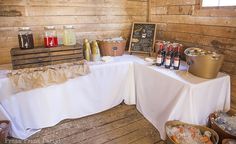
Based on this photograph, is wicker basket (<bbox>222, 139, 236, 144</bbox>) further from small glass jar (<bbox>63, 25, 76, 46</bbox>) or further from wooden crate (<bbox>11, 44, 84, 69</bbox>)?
small glass jar (<bbox>63, 25, 76, 46</bbox>)

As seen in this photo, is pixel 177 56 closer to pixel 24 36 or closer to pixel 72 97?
pixel 72 97

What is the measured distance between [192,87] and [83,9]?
61.9 inches

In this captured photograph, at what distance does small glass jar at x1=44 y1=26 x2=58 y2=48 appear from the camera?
Result: 6.27ft

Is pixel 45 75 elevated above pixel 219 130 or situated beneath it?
elevated above

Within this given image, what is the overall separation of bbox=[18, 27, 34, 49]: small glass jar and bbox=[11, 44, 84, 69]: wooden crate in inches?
2.6

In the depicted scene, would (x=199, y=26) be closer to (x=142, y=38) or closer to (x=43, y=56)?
(x=142, y=38)

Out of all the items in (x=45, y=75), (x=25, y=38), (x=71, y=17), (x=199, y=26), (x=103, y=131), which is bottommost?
(x=103, y=131)

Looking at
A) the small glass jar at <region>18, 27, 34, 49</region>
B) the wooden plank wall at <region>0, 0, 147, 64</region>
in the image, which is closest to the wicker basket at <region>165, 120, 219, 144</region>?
the wooden plank wall at <region>0, 0, 147, 64</region>

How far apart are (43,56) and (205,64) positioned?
5.07 feet

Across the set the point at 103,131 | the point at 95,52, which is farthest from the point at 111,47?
the point at 103,131

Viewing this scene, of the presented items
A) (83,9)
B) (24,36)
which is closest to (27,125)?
(24,36)

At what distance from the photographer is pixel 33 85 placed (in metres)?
1.70

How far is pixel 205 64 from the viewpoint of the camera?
5.05 ft

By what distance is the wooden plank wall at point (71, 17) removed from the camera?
1.91m
